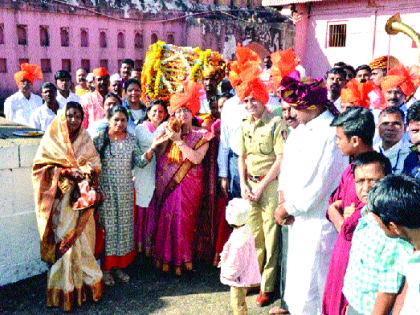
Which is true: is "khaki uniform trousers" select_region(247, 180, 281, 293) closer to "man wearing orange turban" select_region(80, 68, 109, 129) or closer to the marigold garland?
the marigold garland

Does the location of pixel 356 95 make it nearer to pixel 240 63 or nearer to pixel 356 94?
pixel 356 94

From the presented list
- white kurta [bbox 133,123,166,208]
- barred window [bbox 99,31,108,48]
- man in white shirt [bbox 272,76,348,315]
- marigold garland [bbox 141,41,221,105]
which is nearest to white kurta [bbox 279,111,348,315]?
man in white shirt [bbox 272,76,348,315]

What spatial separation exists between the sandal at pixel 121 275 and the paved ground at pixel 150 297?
0.17ft

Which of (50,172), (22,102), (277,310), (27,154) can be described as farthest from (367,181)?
(22,102)

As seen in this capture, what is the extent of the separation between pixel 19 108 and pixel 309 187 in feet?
17.3

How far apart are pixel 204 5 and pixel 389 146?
31.7ft

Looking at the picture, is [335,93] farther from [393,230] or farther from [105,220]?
[393,230]

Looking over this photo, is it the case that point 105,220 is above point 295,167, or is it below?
below

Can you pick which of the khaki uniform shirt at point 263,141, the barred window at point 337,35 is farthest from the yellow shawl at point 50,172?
the barred window at point 337,35

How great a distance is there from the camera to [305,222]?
3.21 m

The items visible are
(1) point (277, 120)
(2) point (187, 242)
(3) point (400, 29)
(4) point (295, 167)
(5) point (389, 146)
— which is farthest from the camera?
(3) point (400, 29)

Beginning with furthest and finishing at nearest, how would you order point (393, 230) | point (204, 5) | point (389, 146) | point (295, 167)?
point (204, 5) < point (389, 146) < point (295, 167) < point (393, 230)

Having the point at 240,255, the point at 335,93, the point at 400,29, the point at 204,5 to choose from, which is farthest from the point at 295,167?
the point at 204,5

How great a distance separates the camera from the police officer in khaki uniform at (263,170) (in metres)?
3.84
